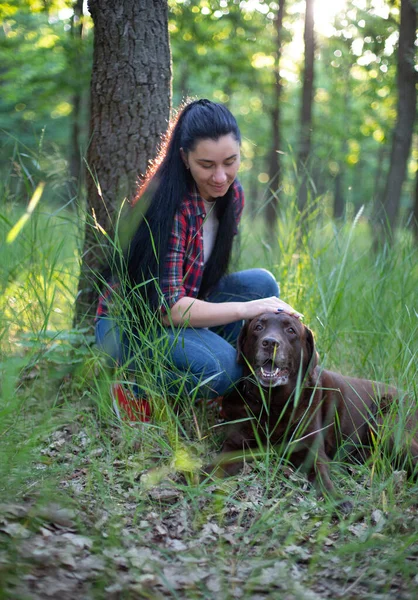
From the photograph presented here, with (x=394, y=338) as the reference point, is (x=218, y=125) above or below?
above

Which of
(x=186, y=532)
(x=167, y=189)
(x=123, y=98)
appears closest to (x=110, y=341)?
(x=167, y=189)

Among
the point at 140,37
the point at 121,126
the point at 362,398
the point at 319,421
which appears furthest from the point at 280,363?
the point at 140,37

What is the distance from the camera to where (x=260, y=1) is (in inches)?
315

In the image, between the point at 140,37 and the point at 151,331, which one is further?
the point at 140,37

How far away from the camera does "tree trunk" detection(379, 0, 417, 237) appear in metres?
6.58

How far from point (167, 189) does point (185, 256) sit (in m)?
0.41

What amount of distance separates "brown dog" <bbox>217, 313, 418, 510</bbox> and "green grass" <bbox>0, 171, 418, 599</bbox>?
12 centimetres

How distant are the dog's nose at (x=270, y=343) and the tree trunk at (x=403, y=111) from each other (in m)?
4.03

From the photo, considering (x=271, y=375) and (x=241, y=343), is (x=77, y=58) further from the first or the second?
(x=271, y=375)

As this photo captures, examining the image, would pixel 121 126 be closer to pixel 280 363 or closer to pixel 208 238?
pixel 208 238

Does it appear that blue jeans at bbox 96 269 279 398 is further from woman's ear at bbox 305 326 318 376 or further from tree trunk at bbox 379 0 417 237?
tree trunk at bbox 379 0 417 237

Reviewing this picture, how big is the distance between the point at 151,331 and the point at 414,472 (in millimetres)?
1523

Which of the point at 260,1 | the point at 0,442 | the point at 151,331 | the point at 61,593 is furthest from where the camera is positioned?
the point at 260,1

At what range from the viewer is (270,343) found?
281 centimetres
